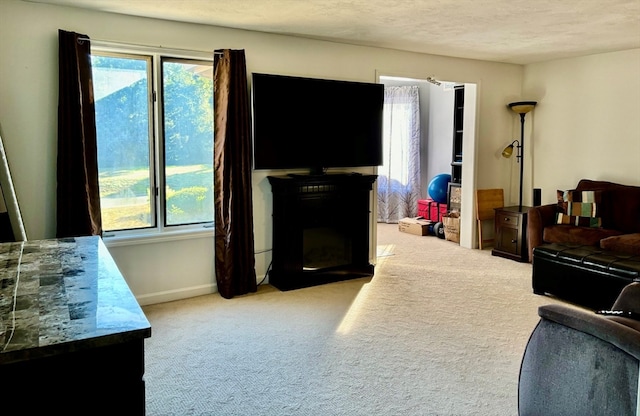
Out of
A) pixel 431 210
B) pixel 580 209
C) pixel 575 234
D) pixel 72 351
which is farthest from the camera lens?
pixel 431 210

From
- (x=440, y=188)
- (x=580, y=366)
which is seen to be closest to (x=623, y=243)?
(x=580, y=366)

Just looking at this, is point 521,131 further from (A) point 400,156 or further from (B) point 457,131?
(A) point 400,156

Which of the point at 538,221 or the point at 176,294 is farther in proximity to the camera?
the point at 538,221

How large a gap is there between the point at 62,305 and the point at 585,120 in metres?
5.97

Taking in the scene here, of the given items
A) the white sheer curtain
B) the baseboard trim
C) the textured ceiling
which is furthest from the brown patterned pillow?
the baseboard trim

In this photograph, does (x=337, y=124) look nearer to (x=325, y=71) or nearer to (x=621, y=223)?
(x=325, y=71)

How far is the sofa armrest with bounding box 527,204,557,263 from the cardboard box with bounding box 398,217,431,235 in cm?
203

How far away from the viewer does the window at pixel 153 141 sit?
3.90 metres

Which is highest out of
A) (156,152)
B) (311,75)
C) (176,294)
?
(311,75)

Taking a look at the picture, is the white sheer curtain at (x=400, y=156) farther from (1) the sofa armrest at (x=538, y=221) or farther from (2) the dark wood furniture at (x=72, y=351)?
(2) the dark wood furniture at (x=72, y=351)

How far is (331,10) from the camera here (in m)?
3.66

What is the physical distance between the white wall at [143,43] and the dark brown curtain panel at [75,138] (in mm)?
133

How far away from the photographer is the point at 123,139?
13.0ft

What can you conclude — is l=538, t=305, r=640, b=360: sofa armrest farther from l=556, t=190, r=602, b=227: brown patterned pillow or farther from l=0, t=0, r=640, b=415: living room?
l=556, t=190, r=602, b=227: brown patterned pillow
